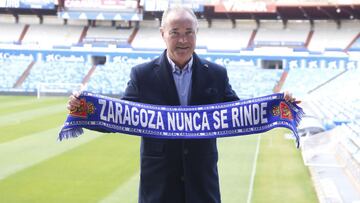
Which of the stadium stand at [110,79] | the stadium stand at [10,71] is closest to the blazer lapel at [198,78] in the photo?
the stadium stand at [110,79]

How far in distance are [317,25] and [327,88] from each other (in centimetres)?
1139

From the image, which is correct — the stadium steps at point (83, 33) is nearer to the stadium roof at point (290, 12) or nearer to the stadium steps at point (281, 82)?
the stadium roof at point (290, 12)

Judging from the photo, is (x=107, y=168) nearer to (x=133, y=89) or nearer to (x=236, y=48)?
(x=133, y=89)

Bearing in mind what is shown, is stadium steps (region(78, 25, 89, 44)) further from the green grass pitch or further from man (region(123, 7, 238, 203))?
man (region(123, 7, 238, 203))

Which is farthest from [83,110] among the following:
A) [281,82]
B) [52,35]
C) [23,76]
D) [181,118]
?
[52,35]

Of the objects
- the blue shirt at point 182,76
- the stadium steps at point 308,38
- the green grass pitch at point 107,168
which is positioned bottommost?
the green grass pitch at point 107,168

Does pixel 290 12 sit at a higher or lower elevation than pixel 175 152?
higher

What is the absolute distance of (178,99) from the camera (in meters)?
3.17

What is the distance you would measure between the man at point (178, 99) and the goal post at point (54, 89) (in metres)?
21.3

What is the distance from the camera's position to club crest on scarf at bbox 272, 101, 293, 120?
11.9 feet

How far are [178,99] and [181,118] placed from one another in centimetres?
27

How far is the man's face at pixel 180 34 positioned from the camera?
2943mm

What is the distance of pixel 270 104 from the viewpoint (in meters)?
3.61

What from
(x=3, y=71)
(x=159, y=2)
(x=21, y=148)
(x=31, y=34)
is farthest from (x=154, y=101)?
(x=31, y=34)
